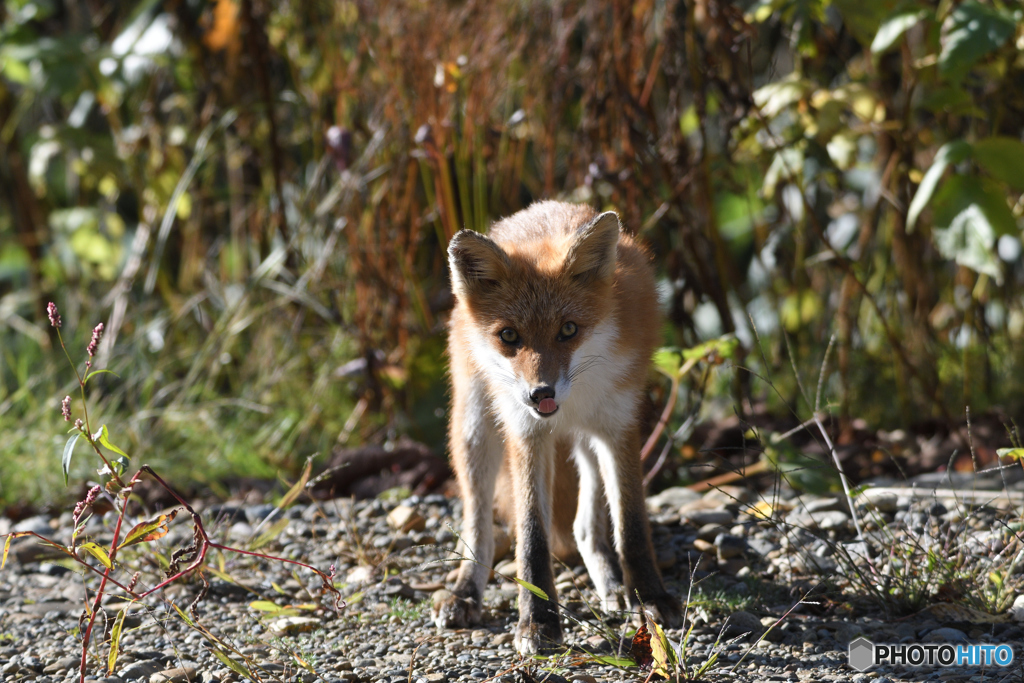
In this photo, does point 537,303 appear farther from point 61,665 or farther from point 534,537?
point 61,665

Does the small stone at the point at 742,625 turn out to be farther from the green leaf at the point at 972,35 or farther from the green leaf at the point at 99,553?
the green leaf at the point at 972,35

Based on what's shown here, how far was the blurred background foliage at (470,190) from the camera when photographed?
165 inches

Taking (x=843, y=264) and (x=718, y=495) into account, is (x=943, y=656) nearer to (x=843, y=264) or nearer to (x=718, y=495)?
(x=718, y=495)

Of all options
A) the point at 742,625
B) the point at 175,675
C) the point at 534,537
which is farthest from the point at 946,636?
the point at 175,675

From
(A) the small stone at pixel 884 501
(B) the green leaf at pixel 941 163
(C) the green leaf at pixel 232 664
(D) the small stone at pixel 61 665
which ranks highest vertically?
(B) the green leaf at pixel 941 163

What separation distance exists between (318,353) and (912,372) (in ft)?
11.1

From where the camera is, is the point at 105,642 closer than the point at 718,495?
Yes

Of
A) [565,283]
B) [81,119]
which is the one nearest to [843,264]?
[565,283]

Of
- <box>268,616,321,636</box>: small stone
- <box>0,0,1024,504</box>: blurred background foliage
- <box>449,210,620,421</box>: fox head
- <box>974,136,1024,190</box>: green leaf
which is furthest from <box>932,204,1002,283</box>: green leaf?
<box>268,616,321,636</box>: small stone

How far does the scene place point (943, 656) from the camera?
243 cm

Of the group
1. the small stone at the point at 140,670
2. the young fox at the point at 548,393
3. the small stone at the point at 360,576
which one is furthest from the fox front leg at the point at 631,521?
the small stone at the point at 140,670

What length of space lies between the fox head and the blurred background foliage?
4.05 feet

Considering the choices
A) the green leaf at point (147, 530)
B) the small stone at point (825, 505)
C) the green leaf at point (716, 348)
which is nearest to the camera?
the green leaf at point (147, 530)

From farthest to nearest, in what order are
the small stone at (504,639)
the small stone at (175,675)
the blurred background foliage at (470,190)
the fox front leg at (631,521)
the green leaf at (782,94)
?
the blurred background foliage at (470,190)
the green leaf at (782,94)
the fox front leg at (631,521)
the small stone at (504,639)
the small stone at (175,675)
